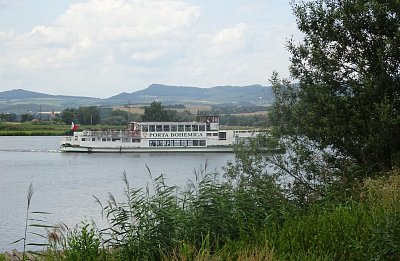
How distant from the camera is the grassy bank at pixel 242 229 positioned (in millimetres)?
6812

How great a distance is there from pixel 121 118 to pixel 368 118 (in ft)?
383

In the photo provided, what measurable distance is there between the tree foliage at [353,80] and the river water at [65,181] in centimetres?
269

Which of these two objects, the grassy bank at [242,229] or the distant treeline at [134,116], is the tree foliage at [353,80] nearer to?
the grassy bank at [242,229]

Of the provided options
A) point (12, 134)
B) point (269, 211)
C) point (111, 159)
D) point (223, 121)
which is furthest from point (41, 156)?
point (269, 211)

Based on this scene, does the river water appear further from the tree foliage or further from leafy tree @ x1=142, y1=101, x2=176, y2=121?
leafy tree @ x1=142, y1=101, x2=176, y2=121

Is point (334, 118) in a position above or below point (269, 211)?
above

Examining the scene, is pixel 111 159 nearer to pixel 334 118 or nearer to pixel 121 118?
pixel 334 118

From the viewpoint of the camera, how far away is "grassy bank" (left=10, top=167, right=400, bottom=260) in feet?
22.4

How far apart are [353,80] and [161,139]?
193 ft

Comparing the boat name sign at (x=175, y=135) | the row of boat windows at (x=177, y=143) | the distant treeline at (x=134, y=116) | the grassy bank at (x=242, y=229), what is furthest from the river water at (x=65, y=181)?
the distant treeline at (x=134, y=116)

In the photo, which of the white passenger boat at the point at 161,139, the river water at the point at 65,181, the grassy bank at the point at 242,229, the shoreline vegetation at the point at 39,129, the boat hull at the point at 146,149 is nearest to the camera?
the grassy bank at the point at 242,229

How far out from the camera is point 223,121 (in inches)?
3900

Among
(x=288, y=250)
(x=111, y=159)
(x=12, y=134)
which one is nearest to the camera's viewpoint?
(x=288, y=250)

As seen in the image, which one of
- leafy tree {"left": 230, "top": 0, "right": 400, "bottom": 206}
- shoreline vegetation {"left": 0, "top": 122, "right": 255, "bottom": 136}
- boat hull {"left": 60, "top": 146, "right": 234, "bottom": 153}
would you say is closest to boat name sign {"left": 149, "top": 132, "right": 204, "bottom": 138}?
boat hull {"left": 60, "top": 146, "right": 234, "bottom": 153}
